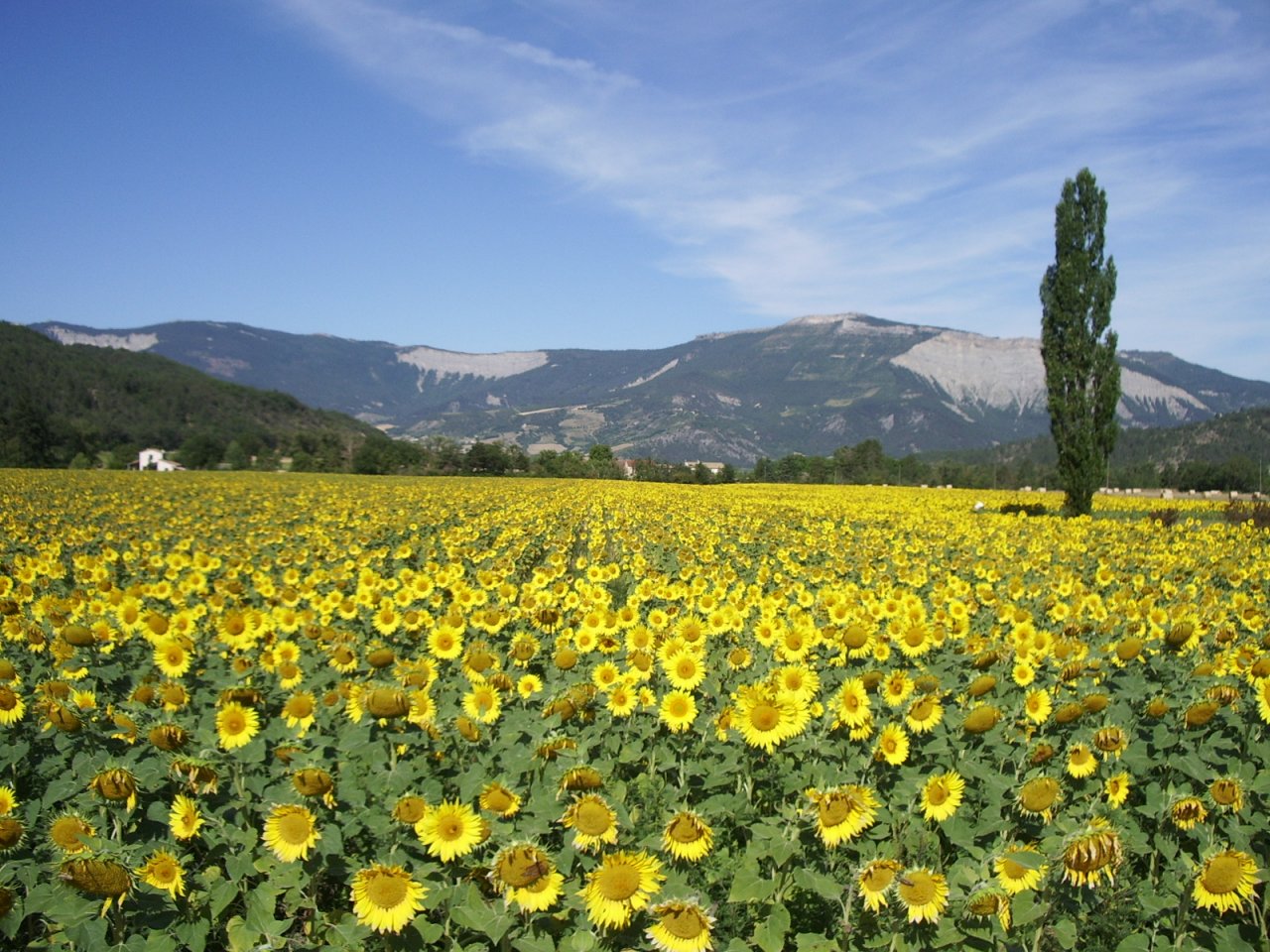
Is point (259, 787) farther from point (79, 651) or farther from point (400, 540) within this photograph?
point (400, 540)

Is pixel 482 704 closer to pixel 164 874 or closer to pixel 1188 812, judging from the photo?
pixel 164 874

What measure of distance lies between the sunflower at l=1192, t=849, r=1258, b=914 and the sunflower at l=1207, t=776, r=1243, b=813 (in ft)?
1.19

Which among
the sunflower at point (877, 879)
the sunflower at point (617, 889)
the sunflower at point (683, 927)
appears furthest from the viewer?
the sunflower at point (877, 879)

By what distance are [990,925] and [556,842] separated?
1.81 m

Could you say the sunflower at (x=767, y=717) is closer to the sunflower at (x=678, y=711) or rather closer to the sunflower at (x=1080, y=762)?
the sunflower at (x=678, y=711)

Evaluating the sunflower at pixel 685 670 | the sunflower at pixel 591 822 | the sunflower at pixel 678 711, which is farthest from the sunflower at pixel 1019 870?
the sunflower at pixel 685 670

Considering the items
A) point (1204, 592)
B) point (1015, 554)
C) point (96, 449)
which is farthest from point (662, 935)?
point (96, 449)

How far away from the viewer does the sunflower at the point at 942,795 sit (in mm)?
3336

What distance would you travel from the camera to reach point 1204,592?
7953mm

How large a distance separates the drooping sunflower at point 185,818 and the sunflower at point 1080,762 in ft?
13.1

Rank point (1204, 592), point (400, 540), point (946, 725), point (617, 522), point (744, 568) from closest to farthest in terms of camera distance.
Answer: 1. point (946, 725)
2. point (1204, 592)
3. point (744, 568)
4. point (400, 540)
5. point (617, 522)

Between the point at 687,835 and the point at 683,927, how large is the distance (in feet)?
1.26

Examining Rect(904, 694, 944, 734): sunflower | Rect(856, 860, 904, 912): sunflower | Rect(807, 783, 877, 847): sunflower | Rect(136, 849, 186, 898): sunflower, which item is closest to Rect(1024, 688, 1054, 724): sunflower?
Rect(904, 694, 944, 734): sunflower

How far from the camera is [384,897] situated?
101 inches
